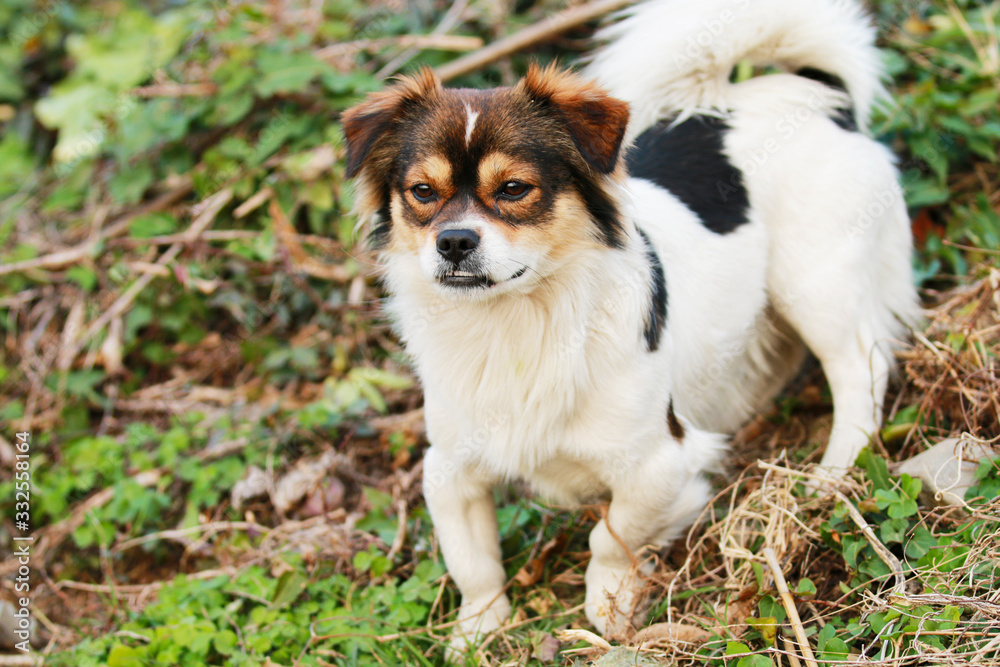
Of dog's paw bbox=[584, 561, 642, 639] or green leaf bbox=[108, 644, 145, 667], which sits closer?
dog's paw bbox=[584, 561, 642, 639]

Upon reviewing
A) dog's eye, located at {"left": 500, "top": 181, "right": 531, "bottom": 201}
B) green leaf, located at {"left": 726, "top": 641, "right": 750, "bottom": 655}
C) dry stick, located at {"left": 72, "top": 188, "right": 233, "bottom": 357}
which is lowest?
green leaf, located at {"left": 726, "top": 641, "right": 750, "bottom": 655}

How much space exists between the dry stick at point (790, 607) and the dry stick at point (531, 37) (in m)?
3.26

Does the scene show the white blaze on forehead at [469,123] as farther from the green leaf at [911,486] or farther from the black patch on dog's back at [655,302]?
the green leaf at [911,486]

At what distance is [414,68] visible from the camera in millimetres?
4566

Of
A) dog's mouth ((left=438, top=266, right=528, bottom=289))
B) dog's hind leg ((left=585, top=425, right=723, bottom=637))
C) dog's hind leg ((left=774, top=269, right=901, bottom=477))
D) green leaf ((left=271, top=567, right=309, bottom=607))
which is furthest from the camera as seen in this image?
dog's hind leg ((left=774, top=269, right=901, bottom=477))

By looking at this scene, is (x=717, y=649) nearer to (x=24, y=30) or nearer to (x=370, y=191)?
(x=370, y=191)

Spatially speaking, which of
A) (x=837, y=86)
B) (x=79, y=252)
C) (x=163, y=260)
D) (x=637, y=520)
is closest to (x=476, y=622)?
(x=637, y=520)

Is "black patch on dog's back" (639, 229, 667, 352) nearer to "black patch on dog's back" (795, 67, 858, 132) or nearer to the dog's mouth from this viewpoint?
the dog's mouth

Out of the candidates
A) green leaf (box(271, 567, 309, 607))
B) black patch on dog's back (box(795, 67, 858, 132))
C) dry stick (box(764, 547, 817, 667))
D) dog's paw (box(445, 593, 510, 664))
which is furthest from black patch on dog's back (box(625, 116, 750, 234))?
green leaf (box(271, 567, 309, 607))

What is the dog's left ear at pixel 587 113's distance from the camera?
2.20 meters

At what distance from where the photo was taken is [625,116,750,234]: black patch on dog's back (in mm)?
2826

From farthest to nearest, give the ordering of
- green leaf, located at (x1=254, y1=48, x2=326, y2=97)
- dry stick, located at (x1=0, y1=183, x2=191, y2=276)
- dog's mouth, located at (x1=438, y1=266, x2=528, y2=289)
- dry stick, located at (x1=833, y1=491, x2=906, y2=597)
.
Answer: dry stick, located at (x1=0, y1=183, x2=191, y2=276)
green leaf, located at (x1=254, y1=48, x2=326, y2=97)
dog's mouth, located at (x1=438, y1=266, x2=528, y2=289)
dry stick, located at (x1=833, y1=491, x2=906, y2=597)

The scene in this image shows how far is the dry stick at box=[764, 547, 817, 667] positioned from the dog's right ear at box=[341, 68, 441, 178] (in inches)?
66.3

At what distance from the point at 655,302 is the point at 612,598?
94 cm
